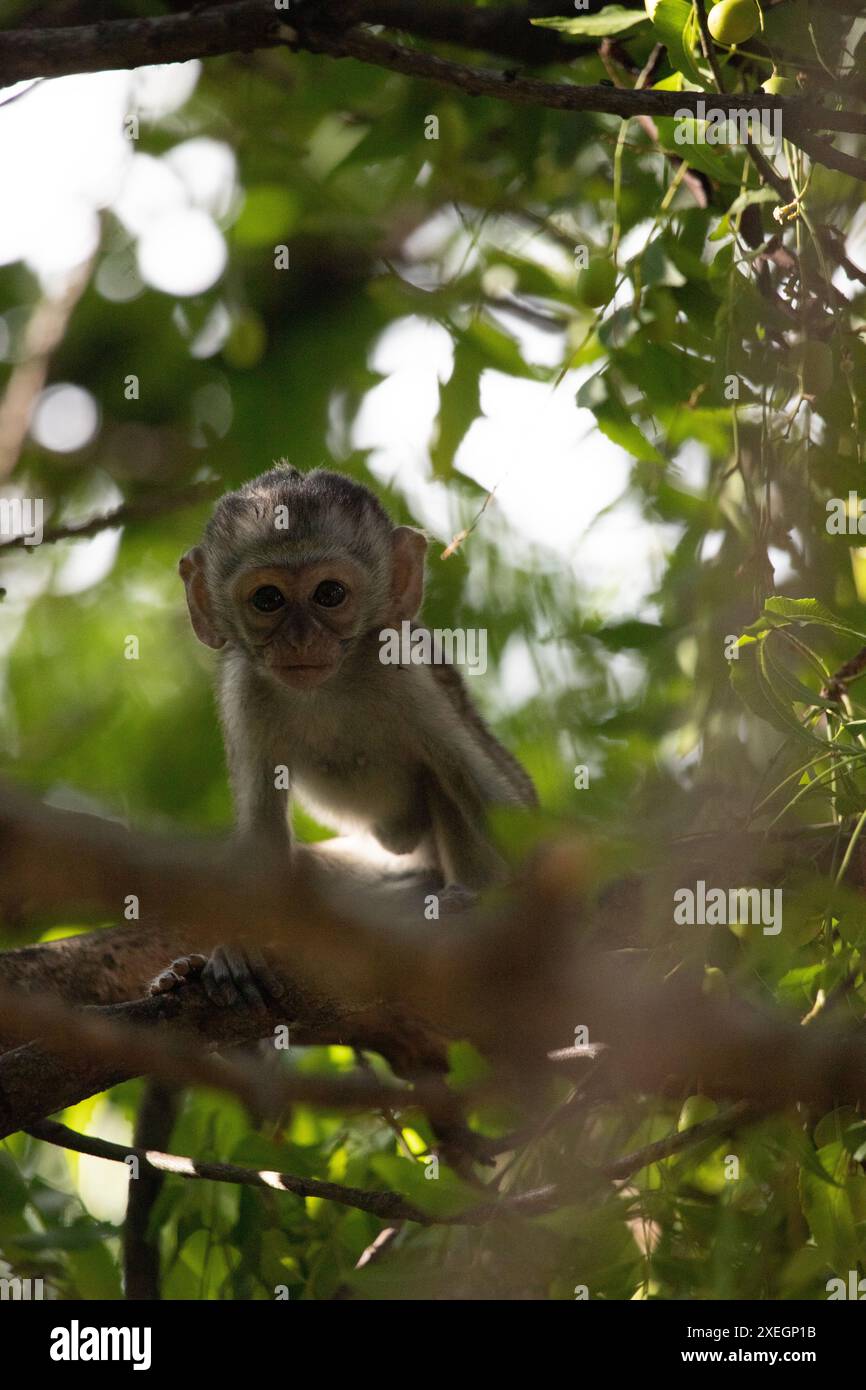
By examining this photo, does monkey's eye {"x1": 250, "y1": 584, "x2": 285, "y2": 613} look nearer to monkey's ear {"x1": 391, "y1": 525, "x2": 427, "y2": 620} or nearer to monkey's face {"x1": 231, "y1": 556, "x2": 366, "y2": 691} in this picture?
monkey's face {"x1": 231, "y1": 556, "x2": 366, "y2": 691}

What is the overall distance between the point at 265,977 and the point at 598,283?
74.0 inches

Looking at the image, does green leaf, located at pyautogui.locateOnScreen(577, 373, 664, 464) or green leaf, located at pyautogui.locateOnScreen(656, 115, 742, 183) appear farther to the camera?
green leaf, located at pyautogui.locateOnScreen(577, 373, 664, 464)

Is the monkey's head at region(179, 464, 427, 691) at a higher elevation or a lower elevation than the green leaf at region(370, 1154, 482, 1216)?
higher

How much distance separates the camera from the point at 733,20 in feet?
9.44

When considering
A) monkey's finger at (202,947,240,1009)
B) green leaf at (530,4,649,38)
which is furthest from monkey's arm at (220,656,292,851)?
green leaf at (530,4,649,38)

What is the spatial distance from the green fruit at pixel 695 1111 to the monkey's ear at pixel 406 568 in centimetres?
221

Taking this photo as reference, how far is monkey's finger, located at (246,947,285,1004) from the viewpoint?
10.9 ft

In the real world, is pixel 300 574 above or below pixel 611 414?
above

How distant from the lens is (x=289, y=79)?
5.95 m

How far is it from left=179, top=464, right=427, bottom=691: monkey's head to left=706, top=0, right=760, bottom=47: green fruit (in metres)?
2.08

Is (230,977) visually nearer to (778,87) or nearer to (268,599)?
(268,599)

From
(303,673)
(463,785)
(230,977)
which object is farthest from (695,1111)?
(303,673)

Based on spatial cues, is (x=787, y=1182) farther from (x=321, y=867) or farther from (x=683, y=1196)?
(x=321, y=867)
